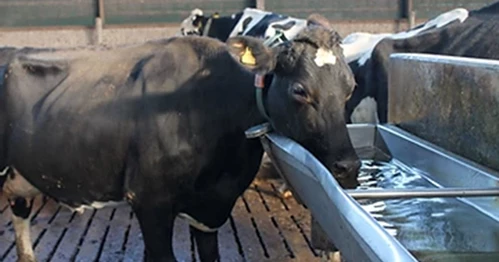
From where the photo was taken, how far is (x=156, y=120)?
2900 mm

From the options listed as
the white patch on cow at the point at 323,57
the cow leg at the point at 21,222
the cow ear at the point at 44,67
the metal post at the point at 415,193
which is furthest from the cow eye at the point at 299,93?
the cow leg at the point at 21,222

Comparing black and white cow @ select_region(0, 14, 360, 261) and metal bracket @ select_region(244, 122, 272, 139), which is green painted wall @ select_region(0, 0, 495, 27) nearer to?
black and white cow @ select_region(0, 14, 360, 261)

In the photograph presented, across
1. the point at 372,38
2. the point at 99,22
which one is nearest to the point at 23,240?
the point at 372,38

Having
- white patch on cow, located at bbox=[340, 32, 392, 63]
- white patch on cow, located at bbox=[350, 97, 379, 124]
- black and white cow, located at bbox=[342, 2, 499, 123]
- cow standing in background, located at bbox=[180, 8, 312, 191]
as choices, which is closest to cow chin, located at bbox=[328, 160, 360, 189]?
black and white cow, located at bbox=[342, 2, 499, 123]

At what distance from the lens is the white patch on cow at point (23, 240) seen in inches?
147

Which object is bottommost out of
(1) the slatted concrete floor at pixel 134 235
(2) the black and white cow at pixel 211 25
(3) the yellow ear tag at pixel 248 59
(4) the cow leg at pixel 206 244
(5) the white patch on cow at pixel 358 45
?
(1) the slatted concrete floor at pixel 134 235

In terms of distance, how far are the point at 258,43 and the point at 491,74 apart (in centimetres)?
85

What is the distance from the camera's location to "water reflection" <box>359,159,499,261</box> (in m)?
1.88

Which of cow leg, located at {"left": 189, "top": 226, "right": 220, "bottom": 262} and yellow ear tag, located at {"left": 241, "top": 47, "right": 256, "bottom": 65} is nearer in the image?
yellow ear tag, located at {"left": 241, "top": 47, "right": 256, "bottom": 65}

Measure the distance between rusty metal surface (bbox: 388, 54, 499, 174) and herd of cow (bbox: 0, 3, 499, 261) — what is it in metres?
0.34

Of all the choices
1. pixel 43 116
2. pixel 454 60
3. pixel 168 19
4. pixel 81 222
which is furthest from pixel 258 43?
pixel 168 19

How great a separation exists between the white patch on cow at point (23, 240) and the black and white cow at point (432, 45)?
2426mm

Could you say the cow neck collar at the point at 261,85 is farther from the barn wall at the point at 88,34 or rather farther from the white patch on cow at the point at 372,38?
the barn wall at the point at 88,34

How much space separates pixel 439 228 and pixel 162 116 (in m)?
1.30
